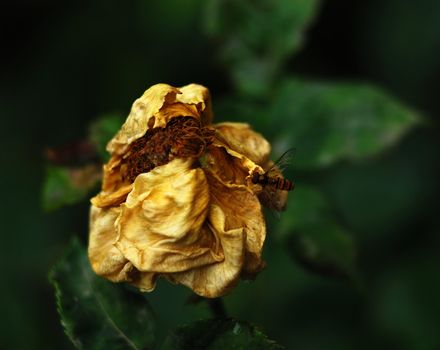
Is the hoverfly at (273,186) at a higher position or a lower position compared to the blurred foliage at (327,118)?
higher

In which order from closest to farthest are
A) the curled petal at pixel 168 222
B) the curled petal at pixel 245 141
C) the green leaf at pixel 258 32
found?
the curled petal at pixel 168 222 < the curled petal at pixel 245 141 < the green leaf at pixel 258 32

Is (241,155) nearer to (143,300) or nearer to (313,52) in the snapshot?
(143,300)

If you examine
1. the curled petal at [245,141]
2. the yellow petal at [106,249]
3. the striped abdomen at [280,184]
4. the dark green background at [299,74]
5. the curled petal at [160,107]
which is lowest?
the dark green background at [299,74]

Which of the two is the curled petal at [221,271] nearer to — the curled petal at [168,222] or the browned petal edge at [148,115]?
the curled petal at [168,222]

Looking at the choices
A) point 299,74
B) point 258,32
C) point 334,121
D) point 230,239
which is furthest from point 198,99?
point 299,74

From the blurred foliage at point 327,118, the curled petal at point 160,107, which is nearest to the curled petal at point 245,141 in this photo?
the curled petal at point 160,107

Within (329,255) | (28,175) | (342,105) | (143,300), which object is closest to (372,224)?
(342,105)

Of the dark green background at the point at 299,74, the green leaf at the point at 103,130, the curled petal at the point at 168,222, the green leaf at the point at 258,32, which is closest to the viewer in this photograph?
the curled petal at the point at 168,222

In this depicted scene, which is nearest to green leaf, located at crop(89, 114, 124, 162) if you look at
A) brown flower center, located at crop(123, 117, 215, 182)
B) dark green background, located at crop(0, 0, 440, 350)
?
brown flower center, located at crop(123, 117, 215, 182)
